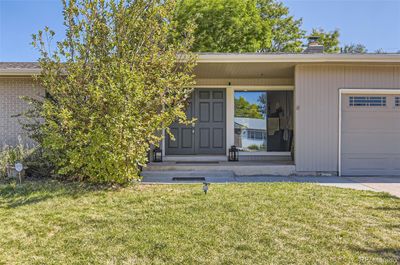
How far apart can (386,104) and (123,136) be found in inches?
263

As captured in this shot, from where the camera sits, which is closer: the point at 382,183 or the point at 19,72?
the point at 382,183

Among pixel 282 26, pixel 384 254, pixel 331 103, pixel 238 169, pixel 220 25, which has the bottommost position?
pixel 384 254

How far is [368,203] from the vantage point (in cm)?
505

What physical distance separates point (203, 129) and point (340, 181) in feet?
14.5

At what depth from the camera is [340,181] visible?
7.16 m

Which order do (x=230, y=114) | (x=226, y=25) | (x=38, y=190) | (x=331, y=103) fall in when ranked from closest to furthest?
(x=38, y=190), (x=331, y=103), (x=230, y=114), (x=226, y=25)

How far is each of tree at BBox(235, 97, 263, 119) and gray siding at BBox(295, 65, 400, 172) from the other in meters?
2.41

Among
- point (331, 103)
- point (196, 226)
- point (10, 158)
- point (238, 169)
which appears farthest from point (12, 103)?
point (331, 103)

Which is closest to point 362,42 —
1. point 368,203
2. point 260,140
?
point 260,140

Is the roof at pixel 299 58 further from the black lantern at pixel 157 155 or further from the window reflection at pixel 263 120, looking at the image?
the black lantern at pixel 157 155

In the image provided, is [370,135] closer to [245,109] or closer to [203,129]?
[245,109]

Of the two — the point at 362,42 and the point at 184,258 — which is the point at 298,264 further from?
the point at 362,42

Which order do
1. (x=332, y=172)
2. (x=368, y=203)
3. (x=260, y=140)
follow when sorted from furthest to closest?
(x=260, y=140)
(x=332, y=172)
(x=368, y=203)

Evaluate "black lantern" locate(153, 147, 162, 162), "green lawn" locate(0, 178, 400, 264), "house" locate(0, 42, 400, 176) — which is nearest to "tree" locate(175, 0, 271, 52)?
"house" locate(0, 42, 400, 176)
